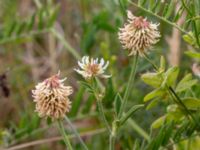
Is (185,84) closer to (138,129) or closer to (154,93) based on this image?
(154,93)

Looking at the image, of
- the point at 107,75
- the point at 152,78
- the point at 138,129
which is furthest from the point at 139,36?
the point at 138,129

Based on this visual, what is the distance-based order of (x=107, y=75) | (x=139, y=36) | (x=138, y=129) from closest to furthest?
(x=139, y=36) < (x=107, y=75) < (x=138, y=129)

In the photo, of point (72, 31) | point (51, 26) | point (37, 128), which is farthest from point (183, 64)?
point (72, 31)

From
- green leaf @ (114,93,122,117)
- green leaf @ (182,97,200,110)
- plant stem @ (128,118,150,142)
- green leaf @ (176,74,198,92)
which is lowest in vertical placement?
plant stem @ (128,118,150,142)

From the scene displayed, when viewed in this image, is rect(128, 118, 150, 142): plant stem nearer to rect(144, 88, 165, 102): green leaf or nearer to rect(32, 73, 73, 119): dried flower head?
rect(144, 88, 165, 102): green leaf

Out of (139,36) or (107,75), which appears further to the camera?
(107,75)

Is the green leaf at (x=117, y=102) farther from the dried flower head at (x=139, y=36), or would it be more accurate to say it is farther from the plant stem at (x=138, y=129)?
the plant stem at (x=138, y=129)

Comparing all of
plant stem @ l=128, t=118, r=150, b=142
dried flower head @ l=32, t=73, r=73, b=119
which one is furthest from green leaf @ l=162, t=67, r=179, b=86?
plant stem @ l=128, t=118, r=150, b=142
